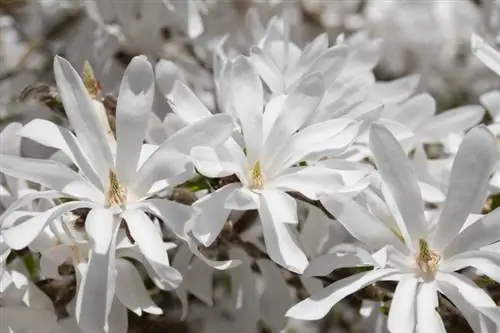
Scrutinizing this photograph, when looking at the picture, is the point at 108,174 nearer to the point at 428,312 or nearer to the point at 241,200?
the point at 241,200

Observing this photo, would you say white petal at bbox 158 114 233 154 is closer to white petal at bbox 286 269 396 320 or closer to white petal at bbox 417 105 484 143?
white petal at bbox 286 269 396 320

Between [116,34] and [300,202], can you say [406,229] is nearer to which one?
[300,202]

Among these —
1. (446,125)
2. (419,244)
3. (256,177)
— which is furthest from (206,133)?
(446,125)

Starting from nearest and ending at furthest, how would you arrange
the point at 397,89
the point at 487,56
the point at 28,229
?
the point at 28,229 → the point at 487,56 → the point at 397,89

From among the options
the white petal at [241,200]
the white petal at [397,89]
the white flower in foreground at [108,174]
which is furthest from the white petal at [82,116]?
the white petal at [397,89]

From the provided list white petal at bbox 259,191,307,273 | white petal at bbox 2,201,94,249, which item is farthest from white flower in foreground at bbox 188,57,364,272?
white petal at bbox 2,201,94,249

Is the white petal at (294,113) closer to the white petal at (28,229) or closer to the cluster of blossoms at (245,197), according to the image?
the cluster of blossoms at (245,197)

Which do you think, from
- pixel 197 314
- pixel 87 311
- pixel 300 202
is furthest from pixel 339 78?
pixel 197 314
